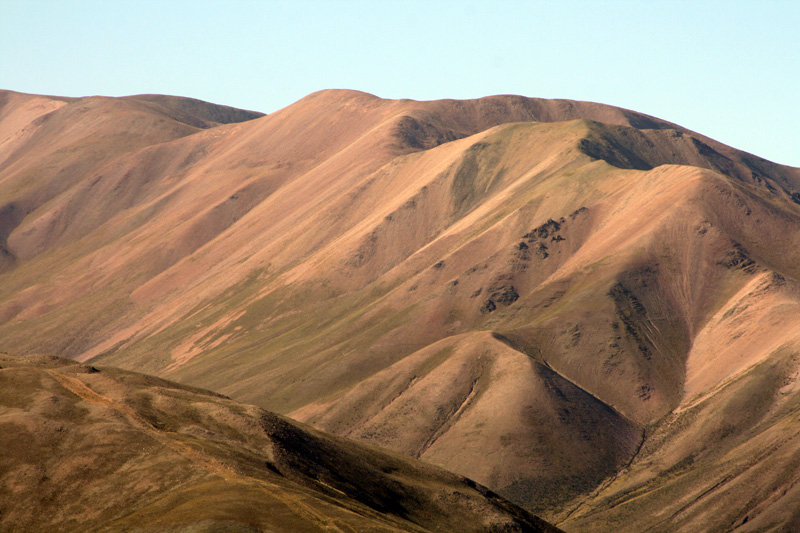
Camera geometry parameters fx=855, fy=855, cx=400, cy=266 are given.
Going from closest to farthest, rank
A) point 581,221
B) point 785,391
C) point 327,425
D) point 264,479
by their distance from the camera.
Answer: point 264,479, point 785,391, point 327,425, point 581,221

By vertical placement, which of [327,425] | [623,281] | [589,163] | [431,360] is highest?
[589,163]

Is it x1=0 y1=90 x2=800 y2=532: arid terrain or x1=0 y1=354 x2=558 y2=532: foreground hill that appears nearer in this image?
x1=0 y1=354 x2=558 y2=532: foreground hill

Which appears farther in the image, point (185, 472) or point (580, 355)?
point (580, 355)

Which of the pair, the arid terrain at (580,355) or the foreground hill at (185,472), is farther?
the arid terrain at (580,355)

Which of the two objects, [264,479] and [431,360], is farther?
[431,360]

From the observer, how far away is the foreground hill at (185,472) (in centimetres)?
5719

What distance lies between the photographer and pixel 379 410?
13875 cm

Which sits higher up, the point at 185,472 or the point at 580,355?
the point at 580,355

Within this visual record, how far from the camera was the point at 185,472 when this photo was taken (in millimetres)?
61719

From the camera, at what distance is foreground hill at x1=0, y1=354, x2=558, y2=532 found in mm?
57188

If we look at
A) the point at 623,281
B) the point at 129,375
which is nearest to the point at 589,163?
the point at 623,281

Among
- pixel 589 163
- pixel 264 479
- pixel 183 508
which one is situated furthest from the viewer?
pixel 589 163

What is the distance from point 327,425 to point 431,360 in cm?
2130

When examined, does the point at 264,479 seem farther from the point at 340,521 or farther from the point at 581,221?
the point at 581,221
